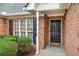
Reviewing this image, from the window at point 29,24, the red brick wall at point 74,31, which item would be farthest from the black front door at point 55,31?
the red brick wall at point 74,31

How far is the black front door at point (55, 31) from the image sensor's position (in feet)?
34.0

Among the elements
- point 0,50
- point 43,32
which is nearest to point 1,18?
point 43,32

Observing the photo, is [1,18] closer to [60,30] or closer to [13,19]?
[13,19]

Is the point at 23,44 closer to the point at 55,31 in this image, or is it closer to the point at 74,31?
the point at 74,31

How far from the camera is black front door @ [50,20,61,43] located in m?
10.4

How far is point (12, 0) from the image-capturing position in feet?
8.23

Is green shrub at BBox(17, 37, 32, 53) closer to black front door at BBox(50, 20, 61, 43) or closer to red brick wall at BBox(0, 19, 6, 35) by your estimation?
red brick wall at BBox(0, 19, 6, 35)

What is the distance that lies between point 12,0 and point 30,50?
19.4 feet

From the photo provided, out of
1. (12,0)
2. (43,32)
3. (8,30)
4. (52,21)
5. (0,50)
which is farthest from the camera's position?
(52,21)

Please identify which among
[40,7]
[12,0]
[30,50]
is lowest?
[30,50]

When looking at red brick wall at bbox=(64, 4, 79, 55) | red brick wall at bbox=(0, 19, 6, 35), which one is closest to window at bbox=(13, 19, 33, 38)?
red brick wall at bbox=(0, 19, 6, 35)

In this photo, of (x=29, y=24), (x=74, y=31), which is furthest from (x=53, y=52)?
(x=74, y=31)

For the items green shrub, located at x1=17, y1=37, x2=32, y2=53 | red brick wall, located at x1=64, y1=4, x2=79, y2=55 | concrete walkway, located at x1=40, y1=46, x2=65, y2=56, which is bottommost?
concrete walkway, located at x1=40, y1=46, x2=65, y2=56

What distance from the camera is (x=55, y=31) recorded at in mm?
10500
